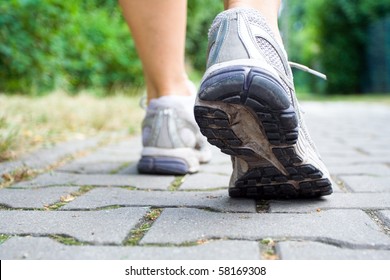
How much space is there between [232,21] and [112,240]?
582 millimetres

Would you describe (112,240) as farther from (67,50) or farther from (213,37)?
(67,50)

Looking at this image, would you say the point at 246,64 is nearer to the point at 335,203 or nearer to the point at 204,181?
the point at 335,203

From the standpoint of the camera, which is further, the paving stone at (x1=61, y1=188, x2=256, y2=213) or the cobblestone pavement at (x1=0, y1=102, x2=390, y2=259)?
the paving stone at (x1=61, y1=188, x2=256, y2=213)

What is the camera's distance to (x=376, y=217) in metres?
1.24

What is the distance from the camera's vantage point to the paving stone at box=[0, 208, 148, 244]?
42.7 inches

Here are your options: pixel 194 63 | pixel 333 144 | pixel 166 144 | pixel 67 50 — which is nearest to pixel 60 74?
pixel 67 50

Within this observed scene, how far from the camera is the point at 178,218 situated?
1.21 metres

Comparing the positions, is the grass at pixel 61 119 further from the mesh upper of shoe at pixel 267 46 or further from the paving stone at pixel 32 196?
the mesh upper of shoe at pixel 267 46

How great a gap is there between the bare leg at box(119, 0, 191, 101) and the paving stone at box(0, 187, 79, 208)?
0.50 meters

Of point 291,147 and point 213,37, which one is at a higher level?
point 213,37

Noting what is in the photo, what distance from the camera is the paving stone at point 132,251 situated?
0.95 m

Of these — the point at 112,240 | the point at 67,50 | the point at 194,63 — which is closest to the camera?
the point at 112,240

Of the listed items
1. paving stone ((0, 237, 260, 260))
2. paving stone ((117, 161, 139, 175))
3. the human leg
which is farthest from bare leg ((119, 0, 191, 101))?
paving stone ((0, 237, 260, 260))

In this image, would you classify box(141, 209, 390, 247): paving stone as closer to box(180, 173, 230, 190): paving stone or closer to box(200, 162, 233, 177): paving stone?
box(180, 173, 230, 190): paving stone
